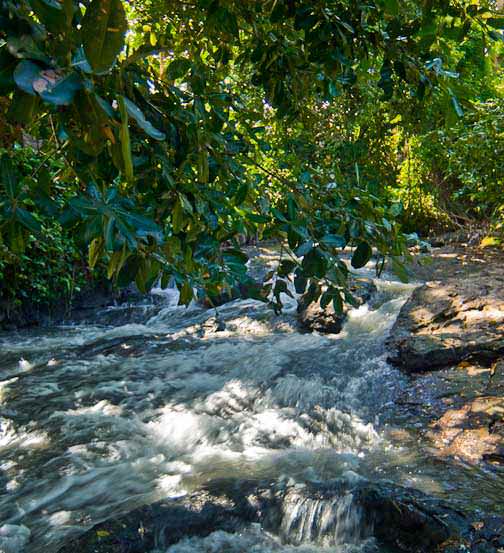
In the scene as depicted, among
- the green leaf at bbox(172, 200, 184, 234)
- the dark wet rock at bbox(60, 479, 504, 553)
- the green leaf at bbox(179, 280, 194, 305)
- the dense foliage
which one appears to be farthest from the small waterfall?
the green leaf at bbox(172, 200, 184, 234)

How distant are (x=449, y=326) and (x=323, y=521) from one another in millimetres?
2931

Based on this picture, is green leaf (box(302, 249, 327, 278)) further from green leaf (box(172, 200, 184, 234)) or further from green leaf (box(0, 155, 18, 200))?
green leaf (box(0, 155, 18, 200))

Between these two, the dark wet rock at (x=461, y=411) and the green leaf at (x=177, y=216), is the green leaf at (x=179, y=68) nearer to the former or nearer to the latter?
the green leaf at (x=177, y=216)

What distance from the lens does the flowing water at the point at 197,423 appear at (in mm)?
2920

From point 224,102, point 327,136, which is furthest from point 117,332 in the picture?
point 224,102

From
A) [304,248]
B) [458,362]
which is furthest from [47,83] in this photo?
[458,362]

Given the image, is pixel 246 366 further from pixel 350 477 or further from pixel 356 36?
pixel 356 36

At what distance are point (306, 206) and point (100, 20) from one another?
109 centimetres

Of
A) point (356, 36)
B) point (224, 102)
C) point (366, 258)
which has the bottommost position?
point (366, 258)

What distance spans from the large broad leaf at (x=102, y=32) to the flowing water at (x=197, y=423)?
2530 mm

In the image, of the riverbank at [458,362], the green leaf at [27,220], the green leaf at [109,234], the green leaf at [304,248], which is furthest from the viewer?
the riverbank at [458,362]

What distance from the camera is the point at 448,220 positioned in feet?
42.0

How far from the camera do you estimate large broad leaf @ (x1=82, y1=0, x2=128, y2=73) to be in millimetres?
589

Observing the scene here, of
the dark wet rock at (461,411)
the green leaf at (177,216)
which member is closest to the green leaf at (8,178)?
the green leaf at (177,216)
